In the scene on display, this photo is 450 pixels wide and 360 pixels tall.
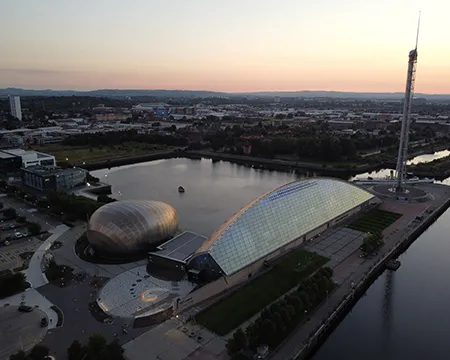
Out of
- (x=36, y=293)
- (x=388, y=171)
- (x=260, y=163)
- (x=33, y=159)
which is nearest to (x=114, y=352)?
(x=36, y=293)

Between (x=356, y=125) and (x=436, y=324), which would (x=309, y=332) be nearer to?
(x=436, y=324)

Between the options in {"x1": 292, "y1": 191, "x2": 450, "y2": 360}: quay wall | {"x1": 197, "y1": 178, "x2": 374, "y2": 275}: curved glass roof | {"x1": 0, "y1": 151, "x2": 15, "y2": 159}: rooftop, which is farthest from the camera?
{"x1": 0, "y1": 151, "x2": 15, "y2": 159}: rooftop

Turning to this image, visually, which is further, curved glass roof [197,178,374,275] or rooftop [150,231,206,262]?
rooftop [150,231,206,262]

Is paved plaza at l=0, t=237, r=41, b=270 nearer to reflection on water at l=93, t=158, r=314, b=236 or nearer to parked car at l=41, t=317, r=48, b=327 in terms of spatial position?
parked car at l=41, t=317, r=48, b=327

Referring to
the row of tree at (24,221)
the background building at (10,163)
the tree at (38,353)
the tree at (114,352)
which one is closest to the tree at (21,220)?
the row of tree at (24,221)

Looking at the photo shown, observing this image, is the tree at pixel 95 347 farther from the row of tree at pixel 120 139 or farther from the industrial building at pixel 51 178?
the row of tree at pixel 120 139

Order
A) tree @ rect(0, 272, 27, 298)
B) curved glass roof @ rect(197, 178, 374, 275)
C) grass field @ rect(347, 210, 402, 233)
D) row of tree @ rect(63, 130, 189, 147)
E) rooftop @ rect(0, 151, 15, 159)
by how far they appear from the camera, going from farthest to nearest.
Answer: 1. row of tree @ rect(63, 130, 189, 147)
2. rooftop @ rect(0, 151, 15, 159)
3. grass field @ rect(347, 210, 402, 233)
4. curved glass roof @ rect(197, 178, 374, 275)
5. tree @ rect(0, 272, 27, 298)

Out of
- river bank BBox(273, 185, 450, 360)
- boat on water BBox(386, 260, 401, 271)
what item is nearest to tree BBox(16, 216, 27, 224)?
river bank BBox(273, 185, 450, 360)
